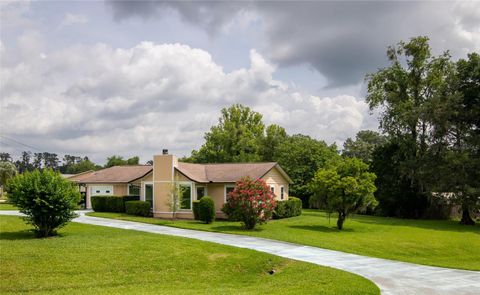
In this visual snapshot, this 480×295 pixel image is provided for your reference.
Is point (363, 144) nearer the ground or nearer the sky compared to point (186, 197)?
nearer the sky

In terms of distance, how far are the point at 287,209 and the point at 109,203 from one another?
45.1ft

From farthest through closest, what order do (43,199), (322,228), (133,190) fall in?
1. (133,190)
2. (322,228)
3. (43,199)

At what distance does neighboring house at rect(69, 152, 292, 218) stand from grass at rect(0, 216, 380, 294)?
12635 millimetres

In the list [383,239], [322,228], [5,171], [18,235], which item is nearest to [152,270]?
[18,235]

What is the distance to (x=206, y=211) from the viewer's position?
1125 inches

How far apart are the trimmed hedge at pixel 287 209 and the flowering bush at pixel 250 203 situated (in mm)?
6672

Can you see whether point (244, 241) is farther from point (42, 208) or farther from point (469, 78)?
point (469, 78)

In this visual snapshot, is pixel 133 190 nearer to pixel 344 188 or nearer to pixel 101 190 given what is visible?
pixel 101 190

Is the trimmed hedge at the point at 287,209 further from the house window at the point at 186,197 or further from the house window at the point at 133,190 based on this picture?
the house window at the point at 133,190

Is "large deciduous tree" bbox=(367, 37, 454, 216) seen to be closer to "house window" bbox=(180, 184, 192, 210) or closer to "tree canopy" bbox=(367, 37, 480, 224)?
"tree canopy" bbox=(367, 37, 480, 224)

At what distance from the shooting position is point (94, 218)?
97.3 ft

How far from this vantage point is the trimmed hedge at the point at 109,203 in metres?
34.7

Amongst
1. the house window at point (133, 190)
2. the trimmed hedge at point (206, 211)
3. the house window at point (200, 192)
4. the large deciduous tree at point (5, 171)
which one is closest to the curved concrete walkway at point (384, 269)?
the trimmed hedge at point (206, 211)

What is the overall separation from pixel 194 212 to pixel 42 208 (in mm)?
12172
